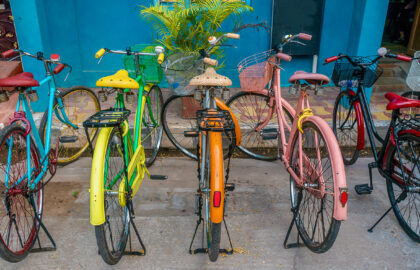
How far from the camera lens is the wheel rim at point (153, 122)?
3865 millimetres

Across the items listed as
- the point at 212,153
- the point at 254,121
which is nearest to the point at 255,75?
A: the point at 254,121

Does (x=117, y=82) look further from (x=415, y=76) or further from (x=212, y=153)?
(x=415, y=76)

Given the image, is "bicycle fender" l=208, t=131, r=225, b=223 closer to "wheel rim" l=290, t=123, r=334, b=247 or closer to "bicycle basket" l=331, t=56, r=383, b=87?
"wheel rim" l=290, t=123, r=334, b=247

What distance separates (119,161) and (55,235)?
0.87 m

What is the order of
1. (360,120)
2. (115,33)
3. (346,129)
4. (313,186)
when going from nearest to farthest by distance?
(313,186), (360,120), (346,129), (115,33)

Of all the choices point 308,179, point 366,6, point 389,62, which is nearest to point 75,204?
point 308,179

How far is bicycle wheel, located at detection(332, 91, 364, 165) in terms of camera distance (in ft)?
12.7

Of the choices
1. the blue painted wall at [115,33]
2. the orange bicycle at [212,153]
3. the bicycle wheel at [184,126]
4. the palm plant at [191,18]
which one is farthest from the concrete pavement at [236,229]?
the blue painted wall at [115,33]

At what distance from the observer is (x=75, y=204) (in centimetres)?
327

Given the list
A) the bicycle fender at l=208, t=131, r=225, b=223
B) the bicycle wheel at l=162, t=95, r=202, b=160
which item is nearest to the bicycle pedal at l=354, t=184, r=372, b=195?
the bicycle fender at l=208, t=131, r=225, b=223

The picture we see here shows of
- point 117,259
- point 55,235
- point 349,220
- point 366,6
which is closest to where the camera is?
point 117,259

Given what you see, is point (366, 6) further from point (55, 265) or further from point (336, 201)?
point (55, 265)

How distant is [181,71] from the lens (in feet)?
12.2

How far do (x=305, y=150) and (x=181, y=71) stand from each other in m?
1.68
